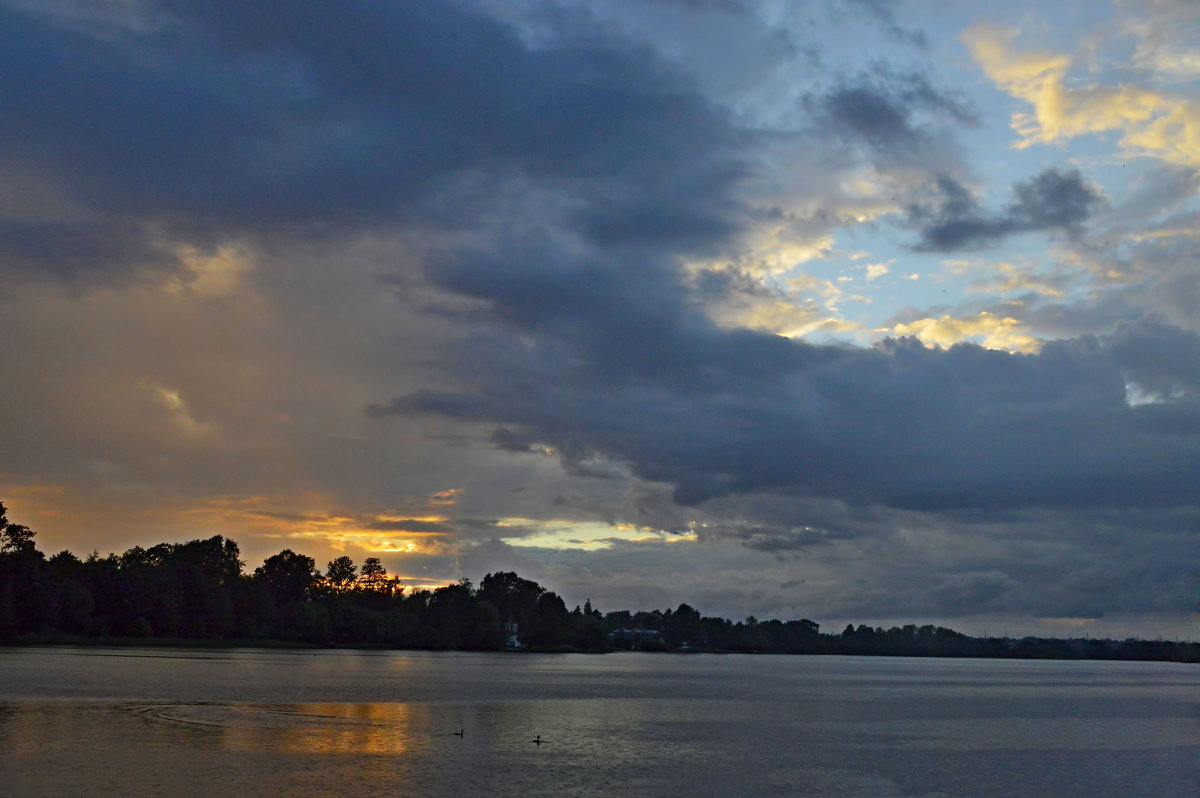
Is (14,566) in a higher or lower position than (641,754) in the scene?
higher

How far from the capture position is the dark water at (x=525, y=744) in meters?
42.0

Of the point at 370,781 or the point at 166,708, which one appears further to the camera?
the point at 166,708

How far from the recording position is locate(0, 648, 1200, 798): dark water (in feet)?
138

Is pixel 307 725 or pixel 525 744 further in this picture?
→ pixel 307 725

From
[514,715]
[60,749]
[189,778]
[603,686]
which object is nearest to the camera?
[189,778]

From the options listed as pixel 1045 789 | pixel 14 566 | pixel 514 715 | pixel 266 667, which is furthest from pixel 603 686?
pixel 14 566

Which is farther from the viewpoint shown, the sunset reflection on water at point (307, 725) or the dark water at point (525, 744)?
the sunset reflection on water at point (307, 725)

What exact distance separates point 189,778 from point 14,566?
477 feet

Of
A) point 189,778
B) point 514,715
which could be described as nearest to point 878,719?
point 514,715

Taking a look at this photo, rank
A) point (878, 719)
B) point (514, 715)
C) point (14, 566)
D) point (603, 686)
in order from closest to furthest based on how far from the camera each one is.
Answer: point (514, 715), point (878, 719), point (603, 686), point (14, 566)

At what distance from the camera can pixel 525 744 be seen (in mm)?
55906

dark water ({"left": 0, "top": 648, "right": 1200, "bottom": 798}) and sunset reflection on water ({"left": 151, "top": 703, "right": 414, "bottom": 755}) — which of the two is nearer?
dark water ({"left": 0, "top": 648, "right": 1200, "bottom": 798})

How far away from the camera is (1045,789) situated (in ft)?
156

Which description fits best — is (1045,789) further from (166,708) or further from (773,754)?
(166,708)
